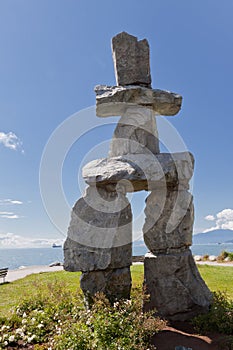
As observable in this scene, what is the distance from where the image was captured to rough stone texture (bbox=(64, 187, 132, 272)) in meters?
5.54

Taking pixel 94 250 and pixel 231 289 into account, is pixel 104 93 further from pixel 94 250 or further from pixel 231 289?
pixel 231 289

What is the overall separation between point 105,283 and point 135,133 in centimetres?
323

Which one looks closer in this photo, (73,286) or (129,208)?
(129,208)

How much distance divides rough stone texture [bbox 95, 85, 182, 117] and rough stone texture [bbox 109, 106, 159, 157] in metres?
0.18

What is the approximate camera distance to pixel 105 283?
5555 millimetres

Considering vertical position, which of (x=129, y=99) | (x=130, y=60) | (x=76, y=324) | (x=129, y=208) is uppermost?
(x=130, y=60)

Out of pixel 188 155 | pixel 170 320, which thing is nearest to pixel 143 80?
pixel 188 155

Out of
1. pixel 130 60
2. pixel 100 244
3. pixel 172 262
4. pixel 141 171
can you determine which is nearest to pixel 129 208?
pixel 141 171

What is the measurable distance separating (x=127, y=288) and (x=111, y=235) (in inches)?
42.9

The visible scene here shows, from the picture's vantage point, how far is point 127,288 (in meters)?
5.71

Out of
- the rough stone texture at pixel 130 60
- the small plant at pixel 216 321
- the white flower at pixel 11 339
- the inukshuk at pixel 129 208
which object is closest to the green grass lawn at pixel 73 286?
the inukshuk at pixel 129 208

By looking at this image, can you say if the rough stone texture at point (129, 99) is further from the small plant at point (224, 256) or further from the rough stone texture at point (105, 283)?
the small plant at point (224, 256)

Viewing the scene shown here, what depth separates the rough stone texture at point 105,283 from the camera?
553 cm

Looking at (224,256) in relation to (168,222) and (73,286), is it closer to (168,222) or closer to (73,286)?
(73,286)
